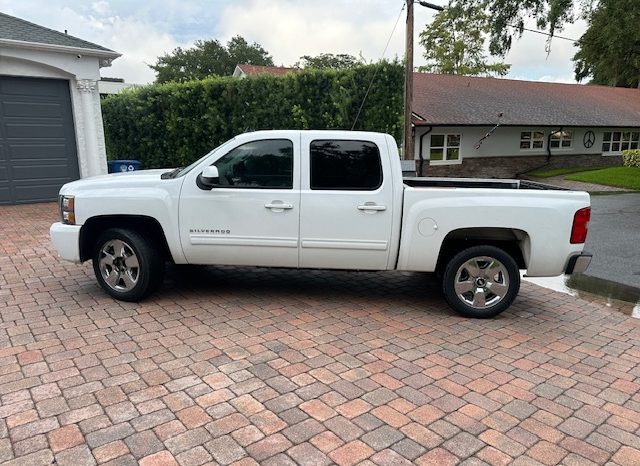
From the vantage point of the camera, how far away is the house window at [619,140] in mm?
30078

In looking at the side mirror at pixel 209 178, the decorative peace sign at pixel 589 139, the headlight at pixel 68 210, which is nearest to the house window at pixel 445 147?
the decorative peace sign at pixel 589 139

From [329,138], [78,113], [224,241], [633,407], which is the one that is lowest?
[633,407]

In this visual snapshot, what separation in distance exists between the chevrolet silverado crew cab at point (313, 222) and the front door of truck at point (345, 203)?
10mm

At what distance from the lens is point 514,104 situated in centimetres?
2677

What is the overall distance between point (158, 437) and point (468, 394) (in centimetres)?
212

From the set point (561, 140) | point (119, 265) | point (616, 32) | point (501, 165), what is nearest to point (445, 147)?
point (501, 165)

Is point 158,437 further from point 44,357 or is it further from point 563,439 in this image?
point 563,439

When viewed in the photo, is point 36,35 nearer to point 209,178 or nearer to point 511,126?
point 209,178

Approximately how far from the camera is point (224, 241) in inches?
200

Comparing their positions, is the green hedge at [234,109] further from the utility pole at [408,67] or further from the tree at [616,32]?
the tree at [616,32]

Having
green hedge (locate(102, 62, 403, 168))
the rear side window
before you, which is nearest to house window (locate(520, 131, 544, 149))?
green hedge (locate(102, 62, 403, 168))

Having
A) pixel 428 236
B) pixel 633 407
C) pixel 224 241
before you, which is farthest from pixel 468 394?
pixel 224 241

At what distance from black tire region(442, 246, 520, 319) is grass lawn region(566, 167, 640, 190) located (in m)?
18.2

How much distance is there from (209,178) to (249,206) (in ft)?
1.60
